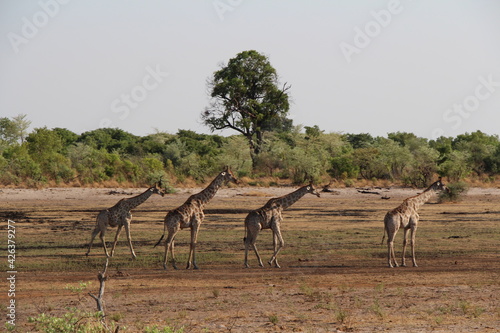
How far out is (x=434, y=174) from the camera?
51719 millimetres

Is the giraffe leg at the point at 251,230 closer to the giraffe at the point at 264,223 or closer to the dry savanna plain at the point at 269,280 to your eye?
the giraffe at the point at 264,223

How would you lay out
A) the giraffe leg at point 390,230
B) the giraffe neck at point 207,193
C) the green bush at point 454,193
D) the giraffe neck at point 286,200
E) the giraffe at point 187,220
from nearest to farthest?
the giraffe at point 187,220, the giraffe leg at point 390,230, the giraffe neck at point 207,193, the giraffe neck at point 286,200, the green bush at point 454,193

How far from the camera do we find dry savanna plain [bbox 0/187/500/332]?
12.3 meters

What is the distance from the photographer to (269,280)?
16.1 metres

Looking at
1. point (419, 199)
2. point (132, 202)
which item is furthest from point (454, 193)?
point (132, 202)

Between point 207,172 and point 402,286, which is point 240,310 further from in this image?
point 207,172

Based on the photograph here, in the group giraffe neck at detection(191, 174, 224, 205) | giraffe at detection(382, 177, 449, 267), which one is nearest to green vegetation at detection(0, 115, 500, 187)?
giraffe neck at detection(191, 174, 224, 205)

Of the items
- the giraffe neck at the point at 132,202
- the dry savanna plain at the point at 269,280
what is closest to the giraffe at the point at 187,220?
the dry savanna plain at the point at 269,280

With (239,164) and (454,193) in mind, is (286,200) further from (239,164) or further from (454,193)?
(239,164)

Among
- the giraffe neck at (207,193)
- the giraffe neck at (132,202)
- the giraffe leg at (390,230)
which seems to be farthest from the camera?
the giraffe neck at (132,202)

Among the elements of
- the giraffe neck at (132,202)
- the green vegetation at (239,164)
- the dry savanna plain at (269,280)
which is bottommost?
the dry savanna plain at (269,280)

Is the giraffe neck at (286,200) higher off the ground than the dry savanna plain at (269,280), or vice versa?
the giraffe neck at (286,200)

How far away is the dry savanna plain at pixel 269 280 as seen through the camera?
40.2ft

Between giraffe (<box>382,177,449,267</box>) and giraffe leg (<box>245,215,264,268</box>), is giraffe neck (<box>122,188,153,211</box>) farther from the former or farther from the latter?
giraffe (<box>382,177,449,267</box>)
